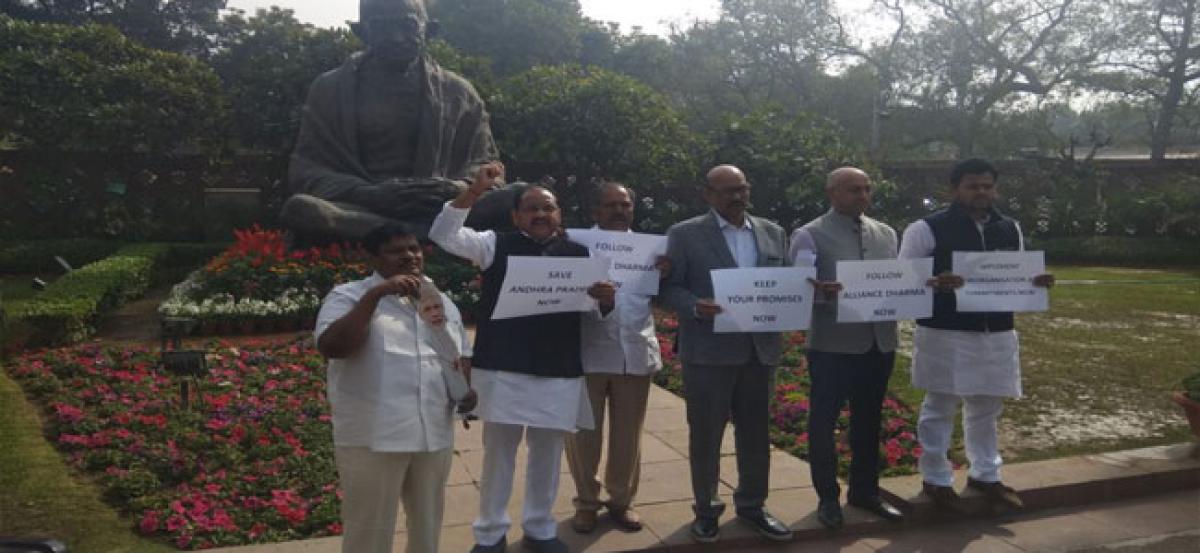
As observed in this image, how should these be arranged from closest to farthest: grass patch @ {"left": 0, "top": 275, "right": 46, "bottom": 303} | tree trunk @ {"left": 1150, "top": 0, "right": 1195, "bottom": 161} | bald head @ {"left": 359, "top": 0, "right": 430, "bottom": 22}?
1. bald head @ {"left": 359, "top": 0, "right": 430, "bottom": 22}
2. grass patch @ {"left": 0, "top": 275, "right": 46, "bottom": 303}
3. tree trunk @ {"left": 1150, "top": 0, "right": 1195, "bottom": 161}

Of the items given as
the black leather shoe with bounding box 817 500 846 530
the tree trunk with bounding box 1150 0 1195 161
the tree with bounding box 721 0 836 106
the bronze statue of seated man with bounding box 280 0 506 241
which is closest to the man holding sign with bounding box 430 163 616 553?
the black leather shoe with bounding box 817 500 846 530

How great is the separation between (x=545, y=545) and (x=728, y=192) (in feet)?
5.75

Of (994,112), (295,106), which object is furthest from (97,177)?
(994,112)

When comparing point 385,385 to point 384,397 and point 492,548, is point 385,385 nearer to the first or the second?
point 384,397

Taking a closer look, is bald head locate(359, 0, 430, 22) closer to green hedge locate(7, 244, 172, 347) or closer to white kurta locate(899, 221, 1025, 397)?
green hedge locate(7, 244, 172, 347)

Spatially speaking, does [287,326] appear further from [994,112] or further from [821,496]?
[994,112]

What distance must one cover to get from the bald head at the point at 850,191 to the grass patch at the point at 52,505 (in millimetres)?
3507

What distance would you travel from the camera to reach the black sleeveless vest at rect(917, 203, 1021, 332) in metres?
4.46

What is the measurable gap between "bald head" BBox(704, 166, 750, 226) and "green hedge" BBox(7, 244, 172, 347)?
6261 mm

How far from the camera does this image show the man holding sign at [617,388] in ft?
13.2

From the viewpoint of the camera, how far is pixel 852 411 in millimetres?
4387

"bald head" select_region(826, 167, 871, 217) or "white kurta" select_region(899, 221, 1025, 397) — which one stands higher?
"bald head" select_region(826, 167, 871, 217)

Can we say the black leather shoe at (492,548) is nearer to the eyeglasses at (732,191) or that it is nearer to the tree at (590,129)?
the eyeglasses at (732,191)

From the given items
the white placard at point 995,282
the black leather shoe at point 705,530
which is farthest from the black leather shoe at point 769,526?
the white placard at point 995,282
